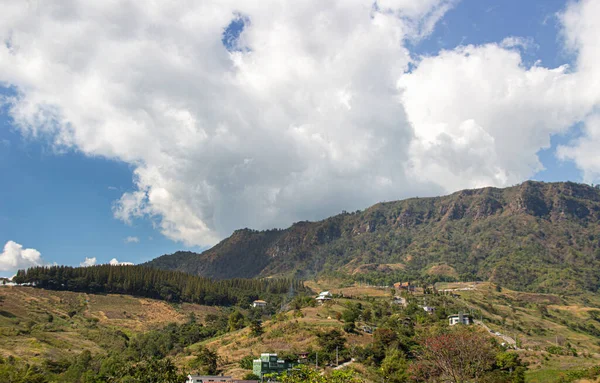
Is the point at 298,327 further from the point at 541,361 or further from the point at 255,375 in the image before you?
the point at 541,361

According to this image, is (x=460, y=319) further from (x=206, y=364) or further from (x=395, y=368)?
(x=206, y=364)

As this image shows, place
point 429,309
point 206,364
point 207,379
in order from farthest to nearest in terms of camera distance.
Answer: point 429,309 < point 206,364 < point 207,379

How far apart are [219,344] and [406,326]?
155 feet

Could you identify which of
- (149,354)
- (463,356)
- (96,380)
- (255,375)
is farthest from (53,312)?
(463,356)

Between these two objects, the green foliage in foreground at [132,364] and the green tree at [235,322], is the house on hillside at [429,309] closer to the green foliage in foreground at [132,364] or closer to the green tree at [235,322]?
the green tree at [235,322]

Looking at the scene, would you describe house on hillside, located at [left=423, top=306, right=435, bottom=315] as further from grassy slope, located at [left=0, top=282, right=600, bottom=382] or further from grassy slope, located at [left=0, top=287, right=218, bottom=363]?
grassy slope, located at [left=0, top=287, right=218, bottom=363]

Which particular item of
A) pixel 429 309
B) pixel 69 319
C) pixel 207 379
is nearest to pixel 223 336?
pixel 207 379

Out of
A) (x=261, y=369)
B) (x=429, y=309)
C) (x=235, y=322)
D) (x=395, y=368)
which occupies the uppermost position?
(x=429, y=309)

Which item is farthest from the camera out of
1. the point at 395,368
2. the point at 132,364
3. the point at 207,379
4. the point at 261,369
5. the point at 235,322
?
the point at 235,322

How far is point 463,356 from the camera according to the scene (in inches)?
2650

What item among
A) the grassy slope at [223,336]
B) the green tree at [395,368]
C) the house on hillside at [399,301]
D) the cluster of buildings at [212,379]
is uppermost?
the house on hillside at [399,301]

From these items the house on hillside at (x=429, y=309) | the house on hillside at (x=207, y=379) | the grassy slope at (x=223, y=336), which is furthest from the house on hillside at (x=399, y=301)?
the house on hillside at (x=207, y=379)

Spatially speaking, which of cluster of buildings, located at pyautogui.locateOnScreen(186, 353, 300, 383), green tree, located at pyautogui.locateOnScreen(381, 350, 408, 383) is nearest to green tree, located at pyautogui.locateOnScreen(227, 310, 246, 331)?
cluster of buildings, located at pyautogui.locateOnScreen(186, 353, 300, 383)

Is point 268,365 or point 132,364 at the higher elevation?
point 268,365
